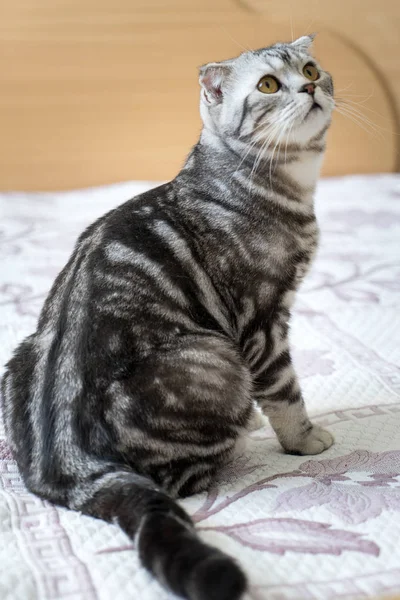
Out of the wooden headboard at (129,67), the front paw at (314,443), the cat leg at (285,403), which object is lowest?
the front paw at (314,443)

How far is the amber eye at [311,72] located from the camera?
138cm

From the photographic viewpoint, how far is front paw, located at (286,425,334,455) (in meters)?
1.27

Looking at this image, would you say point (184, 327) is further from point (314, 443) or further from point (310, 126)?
point (310, 126)

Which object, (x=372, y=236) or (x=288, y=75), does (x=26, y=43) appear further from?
(x=288, y=75)

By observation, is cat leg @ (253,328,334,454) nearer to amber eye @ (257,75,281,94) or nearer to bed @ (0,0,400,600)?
bed @ (0,0,400,600)

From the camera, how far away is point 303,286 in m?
2.06

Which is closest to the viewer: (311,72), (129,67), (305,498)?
(305,498)

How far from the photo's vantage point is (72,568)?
3.06ft

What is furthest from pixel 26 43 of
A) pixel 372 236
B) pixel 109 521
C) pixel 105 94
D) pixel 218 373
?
pixel 109 521

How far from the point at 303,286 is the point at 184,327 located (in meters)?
0.93

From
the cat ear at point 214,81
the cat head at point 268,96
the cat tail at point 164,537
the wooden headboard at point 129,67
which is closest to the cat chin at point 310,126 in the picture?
the cat head at point 268,96

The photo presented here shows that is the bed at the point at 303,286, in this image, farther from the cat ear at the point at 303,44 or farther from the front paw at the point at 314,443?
the cat ear at the point at 303,44

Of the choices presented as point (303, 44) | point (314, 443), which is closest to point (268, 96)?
point (303, 44)

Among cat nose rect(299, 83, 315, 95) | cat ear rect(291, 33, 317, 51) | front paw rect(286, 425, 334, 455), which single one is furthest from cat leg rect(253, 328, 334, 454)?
cat ear rect(291, 33, 317, 51)
